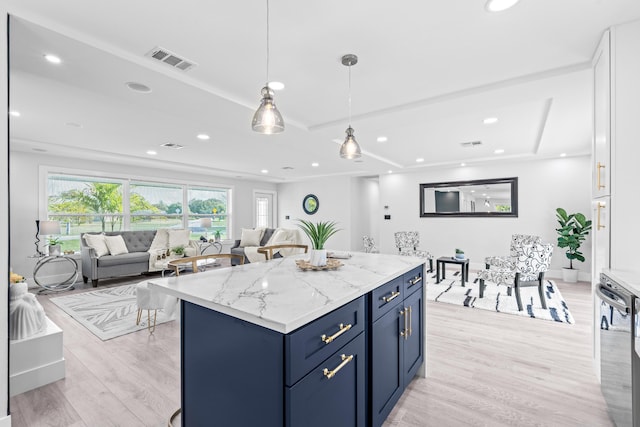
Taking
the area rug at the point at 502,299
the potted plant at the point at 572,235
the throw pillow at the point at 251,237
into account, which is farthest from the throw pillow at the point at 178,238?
the potted plant at the point at 572,235

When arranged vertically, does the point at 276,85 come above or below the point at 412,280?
above

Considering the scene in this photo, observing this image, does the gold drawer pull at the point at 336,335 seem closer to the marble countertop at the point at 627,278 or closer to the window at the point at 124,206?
the marble countertop at the point at 627,278

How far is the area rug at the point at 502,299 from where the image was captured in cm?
381

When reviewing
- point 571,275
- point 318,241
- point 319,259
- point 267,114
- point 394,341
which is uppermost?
point 267,114

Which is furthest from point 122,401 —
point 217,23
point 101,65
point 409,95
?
point 409,95

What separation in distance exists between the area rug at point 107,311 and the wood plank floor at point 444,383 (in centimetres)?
14

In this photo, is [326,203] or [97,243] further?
[326,203]

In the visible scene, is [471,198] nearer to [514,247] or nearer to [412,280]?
[514,247]

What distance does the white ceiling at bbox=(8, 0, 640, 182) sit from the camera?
6.02ft

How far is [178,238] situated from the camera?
22.1 feet

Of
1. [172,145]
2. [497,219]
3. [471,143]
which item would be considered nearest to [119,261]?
[172,145]

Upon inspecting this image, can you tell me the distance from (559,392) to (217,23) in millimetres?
3417

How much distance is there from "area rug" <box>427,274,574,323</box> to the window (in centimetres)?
601

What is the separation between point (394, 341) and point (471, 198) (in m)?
6.18
